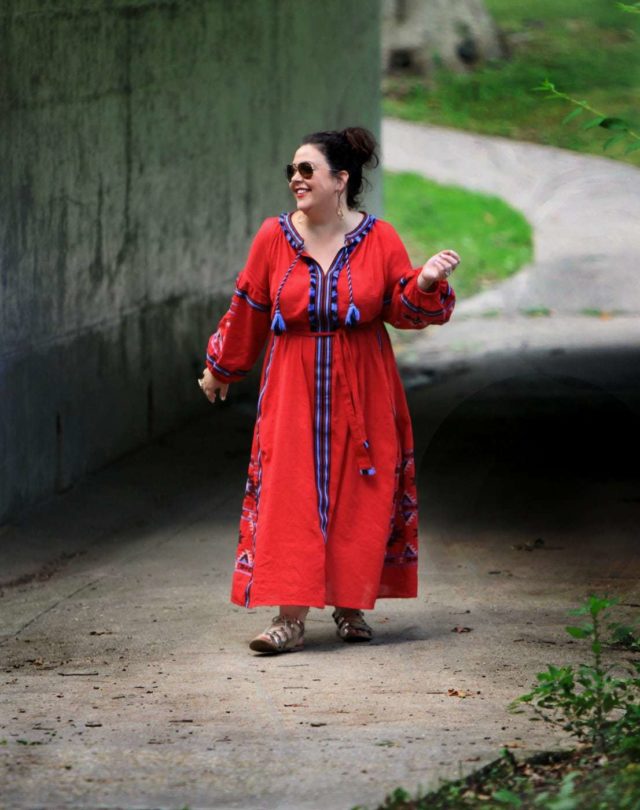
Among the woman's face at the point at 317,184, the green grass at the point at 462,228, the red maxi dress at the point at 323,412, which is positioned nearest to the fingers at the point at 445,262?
the red maxi dress at the point at 323,412

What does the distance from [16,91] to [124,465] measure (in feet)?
7.84

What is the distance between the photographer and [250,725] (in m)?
4.77

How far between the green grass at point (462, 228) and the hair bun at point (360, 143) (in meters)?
10.3

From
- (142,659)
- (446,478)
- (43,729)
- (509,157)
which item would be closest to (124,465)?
(446,478)

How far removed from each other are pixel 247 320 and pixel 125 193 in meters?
3.55

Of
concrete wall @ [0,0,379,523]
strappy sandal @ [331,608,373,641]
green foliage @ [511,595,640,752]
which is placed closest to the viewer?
green foliage @ [511,595,640,752]

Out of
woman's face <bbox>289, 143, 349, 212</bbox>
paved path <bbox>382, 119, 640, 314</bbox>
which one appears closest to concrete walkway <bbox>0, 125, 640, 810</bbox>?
woman's face <bbox>289, 143, 349, 212</bbox>

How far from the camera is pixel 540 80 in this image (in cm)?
2586

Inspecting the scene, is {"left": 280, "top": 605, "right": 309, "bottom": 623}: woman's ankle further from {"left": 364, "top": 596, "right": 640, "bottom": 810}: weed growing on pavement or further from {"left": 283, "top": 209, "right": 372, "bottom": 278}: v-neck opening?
{"left": 283, "top": 209, "right": 372, "bottom": 278}: v-neck opening

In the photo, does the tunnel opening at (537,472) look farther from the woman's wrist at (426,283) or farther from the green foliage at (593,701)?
the green foliage at (593,701)

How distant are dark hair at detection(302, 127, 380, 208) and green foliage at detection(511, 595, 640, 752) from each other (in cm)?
187

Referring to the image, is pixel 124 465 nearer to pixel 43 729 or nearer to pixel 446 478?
pixel 446 478

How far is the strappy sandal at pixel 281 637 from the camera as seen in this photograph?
5.80 m

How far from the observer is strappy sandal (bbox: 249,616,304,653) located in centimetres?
580
